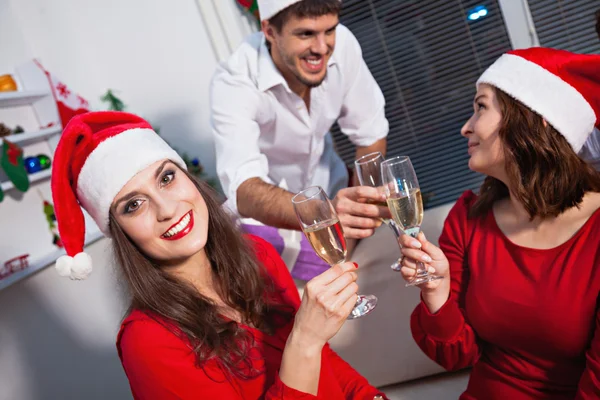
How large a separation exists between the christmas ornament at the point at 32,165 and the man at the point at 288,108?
3.85ft

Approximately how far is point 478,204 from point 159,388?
1060 millimetres

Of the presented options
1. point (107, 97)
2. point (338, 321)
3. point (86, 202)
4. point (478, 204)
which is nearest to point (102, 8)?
point (107, 97)

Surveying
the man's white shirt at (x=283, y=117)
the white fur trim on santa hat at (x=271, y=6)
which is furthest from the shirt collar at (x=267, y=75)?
the white fur trim on santa hat at (x=271, y=6)

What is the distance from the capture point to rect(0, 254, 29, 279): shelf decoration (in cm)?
277

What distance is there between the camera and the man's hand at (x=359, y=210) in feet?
4.96

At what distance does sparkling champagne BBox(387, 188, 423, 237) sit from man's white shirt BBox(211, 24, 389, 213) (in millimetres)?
1068

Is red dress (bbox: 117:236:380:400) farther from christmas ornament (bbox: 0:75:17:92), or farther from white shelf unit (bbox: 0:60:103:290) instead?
christmas ornament (bbox: 0:75:17:92)

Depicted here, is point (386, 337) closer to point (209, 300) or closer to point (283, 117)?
point (209, 300)

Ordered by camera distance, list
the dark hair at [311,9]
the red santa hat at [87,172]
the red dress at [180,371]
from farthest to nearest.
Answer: the dark hair at [311,9]
the red santa hat at [87,172]
the red dress at [180,371]

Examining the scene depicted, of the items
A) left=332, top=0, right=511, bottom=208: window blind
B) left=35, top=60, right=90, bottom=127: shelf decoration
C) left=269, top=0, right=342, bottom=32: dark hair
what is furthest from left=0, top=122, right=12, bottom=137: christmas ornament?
left=332, top=0, right=511, bottom=208: window blind

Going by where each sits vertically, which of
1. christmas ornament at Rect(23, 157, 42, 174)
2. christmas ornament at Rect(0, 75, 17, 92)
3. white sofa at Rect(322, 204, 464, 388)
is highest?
christmas ornament at Rect(0, 75, 17, 92)

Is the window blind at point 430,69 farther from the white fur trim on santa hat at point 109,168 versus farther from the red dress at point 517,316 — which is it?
the white fur trim on santa hat at point 109,168

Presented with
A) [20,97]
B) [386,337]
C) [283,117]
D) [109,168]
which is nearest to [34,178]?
[20,97]

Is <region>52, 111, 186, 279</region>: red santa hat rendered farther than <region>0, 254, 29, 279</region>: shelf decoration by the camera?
No
